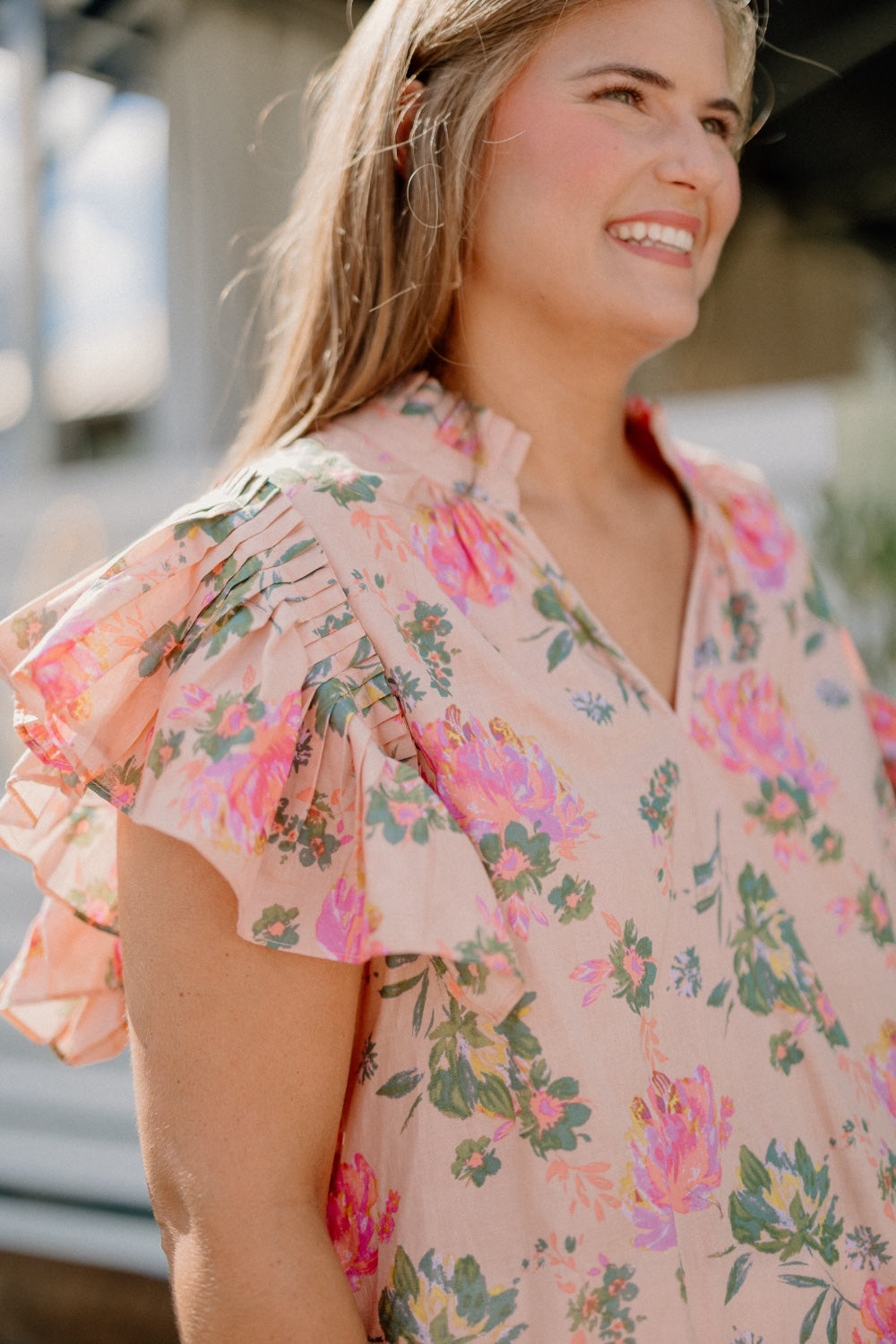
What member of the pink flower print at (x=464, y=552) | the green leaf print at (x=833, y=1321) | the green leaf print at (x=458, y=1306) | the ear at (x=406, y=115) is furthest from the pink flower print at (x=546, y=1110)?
the ear at (x=406, y=115)

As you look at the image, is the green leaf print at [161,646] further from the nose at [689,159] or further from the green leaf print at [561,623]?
the nose at [689,159]

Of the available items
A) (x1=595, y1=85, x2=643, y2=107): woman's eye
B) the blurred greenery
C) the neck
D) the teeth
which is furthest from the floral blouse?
the blurred greenery

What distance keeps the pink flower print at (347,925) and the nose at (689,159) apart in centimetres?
78

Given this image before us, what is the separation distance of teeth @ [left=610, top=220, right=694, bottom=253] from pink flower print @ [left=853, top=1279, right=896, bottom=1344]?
40.4 inches

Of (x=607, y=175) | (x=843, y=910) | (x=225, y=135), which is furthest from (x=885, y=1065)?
(x=225, y=135)

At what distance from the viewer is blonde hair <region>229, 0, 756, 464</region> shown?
1.16 m

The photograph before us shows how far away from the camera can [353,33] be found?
1335mm

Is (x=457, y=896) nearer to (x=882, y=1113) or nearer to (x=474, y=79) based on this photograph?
(x=882, y=1113)

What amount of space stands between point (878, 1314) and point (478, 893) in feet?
1.90

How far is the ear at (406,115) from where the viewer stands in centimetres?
121

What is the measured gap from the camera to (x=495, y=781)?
0.99m

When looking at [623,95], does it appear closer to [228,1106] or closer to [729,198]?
[729,198]

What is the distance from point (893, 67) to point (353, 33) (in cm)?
358

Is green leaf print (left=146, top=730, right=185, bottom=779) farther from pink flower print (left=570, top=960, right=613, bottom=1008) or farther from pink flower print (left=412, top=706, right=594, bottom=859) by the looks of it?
pink flower print (left=570, top=960, right=613, bottom=1008)
